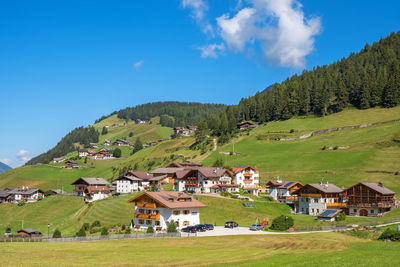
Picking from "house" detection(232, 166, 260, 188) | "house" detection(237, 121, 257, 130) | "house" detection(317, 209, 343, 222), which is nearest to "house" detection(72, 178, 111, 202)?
→ "house" detection(232, 166, 260, 188)

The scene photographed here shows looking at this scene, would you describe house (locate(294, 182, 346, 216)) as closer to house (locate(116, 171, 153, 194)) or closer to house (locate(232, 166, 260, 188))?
house (locate(232, 166, 260, 188))

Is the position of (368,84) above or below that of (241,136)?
above

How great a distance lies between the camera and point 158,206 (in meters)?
72.7

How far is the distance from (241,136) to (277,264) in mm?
144798

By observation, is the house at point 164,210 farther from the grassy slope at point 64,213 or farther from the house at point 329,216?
the house at point 329,216

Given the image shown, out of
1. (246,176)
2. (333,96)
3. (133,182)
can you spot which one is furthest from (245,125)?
(246,176)

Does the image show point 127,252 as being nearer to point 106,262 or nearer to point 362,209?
point 106,262

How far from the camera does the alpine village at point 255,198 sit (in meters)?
38.9

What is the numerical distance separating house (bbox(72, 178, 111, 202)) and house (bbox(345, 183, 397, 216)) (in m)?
86.6

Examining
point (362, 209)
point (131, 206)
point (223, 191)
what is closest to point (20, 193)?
point (131, 206)

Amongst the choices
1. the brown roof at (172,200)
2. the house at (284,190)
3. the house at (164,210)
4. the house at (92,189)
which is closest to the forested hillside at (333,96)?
the house at (92,189)

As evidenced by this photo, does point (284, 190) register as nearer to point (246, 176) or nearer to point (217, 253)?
point (246, 176)

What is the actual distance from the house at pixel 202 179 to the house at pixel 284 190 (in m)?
10.1

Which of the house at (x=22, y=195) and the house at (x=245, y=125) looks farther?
the house at (x=245, y=125)
